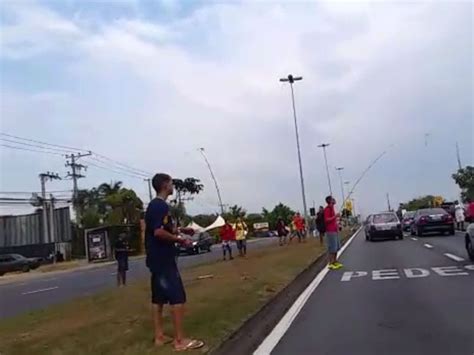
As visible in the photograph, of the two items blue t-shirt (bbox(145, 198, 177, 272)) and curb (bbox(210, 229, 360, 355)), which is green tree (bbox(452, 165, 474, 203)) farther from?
blue t-shirt (bbox(145, 198, 177, 272))

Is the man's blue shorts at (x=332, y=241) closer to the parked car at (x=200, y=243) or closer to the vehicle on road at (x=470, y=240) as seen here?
the vehicle on road at (x=470, y=240)

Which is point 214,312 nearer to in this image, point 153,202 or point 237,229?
point 153,202

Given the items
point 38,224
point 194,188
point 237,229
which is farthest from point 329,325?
point 194,188

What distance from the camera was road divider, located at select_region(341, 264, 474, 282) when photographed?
51.0 ft

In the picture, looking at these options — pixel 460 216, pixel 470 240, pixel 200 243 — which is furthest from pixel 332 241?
pixel 200 243

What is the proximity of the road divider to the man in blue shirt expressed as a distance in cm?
883

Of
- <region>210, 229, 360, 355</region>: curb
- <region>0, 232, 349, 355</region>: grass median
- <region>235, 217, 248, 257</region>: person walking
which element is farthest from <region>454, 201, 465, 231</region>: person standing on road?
<region>0, 232, 349, 355</region>: grass median

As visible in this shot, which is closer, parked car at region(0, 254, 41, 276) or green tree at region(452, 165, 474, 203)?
parked car at region(0, 254, 41, 276)

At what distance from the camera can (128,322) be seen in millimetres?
9938

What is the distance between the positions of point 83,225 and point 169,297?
7057 cm

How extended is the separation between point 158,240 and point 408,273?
33.4ft

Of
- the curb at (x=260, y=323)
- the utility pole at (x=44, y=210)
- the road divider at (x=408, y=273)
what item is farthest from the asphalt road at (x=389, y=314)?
the utility pole at (x=44, y=210)

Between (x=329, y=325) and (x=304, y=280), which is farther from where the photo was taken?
(x=304, y=280)

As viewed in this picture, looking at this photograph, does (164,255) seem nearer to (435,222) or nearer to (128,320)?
(128,320)
